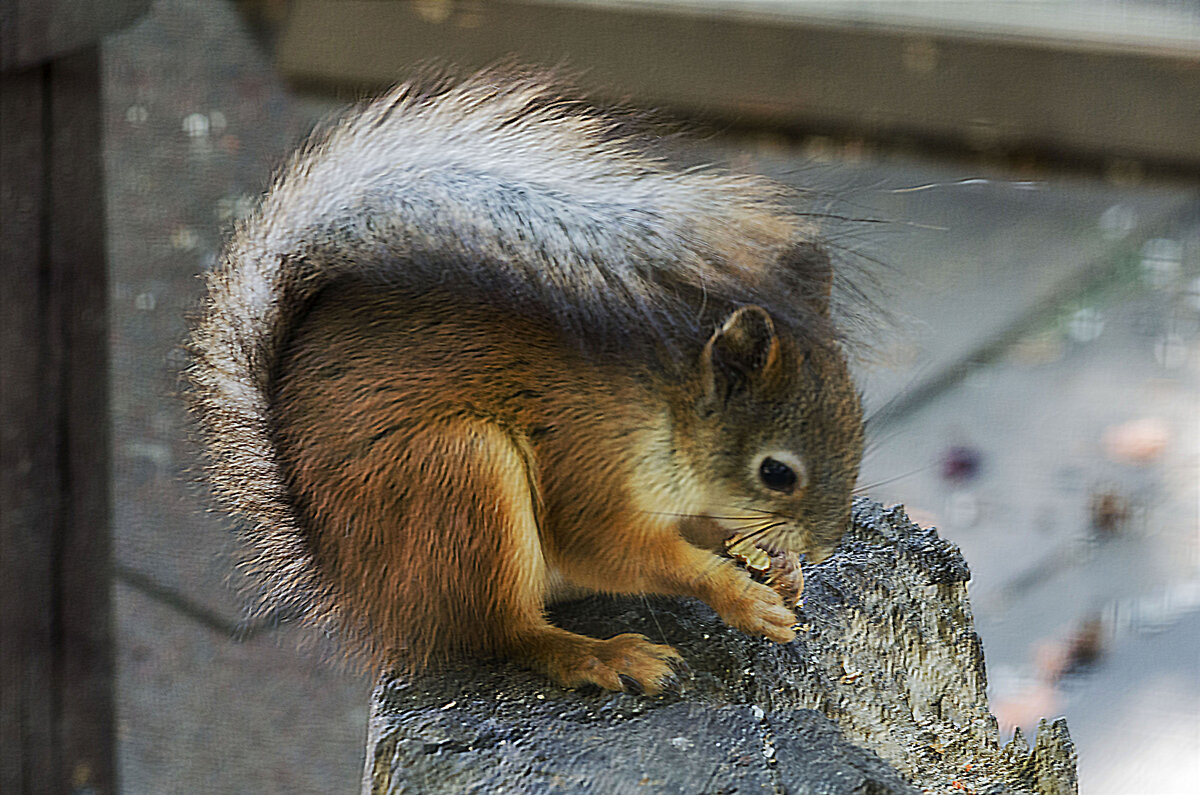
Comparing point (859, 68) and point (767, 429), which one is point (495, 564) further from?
point (859, 68)

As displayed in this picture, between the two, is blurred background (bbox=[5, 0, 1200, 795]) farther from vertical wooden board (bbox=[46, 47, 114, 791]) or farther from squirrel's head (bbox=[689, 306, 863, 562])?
squirrel's head (bbox=[689, 306, 863, 562])

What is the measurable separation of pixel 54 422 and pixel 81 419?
0.06 ft

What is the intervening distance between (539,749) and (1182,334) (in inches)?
19.8

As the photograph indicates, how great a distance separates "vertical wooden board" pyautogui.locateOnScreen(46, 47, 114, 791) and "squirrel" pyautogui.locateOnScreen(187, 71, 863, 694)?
0.26 metres

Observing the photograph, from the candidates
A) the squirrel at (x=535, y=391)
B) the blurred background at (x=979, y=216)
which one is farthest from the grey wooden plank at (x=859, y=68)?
the squirrel at (x=535, y=391)

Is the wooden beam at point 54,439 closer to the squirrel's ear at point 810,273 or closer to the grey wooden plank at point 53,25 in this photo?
the grey wooden plank at point 53,25

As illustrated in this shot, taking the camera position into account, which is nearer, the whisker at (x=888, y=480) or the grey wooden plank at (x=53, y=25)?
the whisker at (x=888, y=480)

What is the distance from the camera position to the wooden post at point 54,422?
0.62 m

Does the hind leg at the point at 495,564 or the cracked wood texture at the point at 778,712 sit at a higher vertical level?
the hind leg at the point at 495,564

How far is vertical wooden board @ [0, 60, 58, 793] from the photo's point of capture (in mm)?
615

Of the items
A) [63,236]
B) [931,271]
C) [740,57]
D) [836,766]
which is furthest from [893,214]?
[63,236]

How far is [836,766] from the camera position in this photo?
406mm

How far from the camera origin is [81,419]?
25.4 inches

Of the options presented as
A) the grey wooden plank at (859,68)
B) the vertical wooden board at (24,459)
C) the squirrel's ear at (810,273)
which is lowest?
the vertical wooden board at (24,459)
